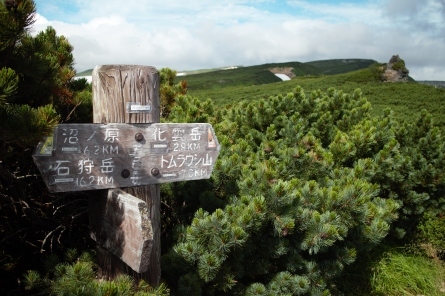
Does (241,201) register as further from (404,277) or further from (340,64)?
(340,64)

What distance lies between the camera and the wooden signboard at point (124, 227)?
1663 millimetres

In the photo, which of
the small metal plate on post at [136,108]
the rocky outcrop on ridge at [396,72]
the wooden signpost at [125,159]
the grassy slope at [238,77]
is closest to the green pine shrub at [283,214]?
the wooden signpost at [125,159]

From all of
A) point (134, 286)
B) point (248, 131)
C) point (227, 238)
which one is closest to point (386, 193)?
point (248, 131)

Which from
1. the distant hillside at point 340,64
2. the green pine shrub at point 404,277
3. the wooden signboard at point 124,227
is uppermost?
the distant hillside at point 340,64

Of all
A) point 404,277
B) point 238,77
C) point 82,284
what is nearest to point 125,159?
point 82,284

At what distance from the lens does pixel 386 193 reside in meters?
4.30

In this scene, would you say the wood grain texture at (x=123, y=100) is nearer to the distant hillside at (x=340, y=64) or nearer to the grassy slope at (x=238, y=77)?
the grassy slope at (x=238, y=77)

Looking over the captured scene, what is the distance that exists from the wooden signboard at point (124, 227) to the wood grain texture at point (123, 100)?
Result: 0.40ft

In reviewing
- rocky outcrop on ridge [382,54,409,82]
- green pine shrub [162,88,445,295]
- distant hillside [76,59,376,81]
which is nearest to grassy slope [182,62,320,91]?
distant hillside [76,59,376,81]

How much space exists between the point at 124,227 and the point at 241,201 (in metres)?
0.87

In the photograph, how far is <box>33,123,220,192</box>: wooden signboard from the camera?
1770 mm

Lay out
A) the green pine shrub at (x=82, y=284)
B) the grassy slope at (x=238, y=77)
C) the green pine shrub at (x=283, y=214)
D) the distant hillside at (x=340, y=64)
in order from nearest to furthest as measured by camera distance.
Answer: the green pine shrub at (x=82, y=284), the green pine shrub at (x=283, y=214), the grassy slope at (x=238, y=77), the distant hillside at (x=340, y=64)

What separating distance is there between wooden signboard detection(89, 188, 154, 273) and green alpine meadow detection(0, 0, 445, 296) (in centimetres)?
13

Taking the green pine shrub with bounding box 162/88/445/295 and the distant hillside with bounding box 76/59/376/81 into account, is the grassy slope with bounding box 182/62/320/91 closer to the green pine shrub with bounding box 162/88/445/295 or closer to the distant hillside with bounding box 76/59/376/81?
the distant hillside with bounding box 76/59/376/81
